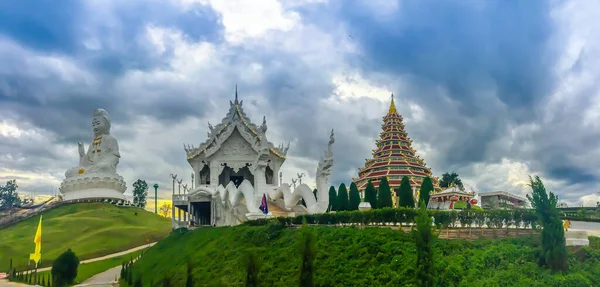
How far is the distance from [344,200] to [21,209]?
177ft

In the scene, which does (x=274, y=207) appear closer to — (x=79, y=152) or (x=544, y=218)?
(x=544, y=218)

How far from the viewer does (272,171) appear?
43.1m

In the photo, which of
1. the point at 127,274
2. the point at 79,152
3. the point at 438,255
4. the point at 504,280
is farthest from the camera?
the point at 79,152

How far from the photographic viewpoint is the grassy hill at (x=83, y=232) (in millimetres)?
38875

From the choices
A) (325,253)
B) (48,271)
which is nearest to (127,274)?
(48,271)

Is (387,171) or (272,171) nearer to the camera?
(272,171)

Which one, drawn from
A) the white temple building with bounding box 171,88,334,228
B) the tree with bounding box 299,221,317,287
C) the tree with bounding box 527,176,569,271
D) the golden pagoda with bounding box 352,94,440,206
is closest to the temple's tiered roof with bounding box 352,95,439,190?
the golden pagoda with bounding box 352,94,440,206

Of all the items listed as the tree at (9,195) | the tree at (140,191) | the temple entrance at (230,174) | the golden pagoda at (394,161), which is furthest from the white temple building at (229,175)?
the tree at (9,195)

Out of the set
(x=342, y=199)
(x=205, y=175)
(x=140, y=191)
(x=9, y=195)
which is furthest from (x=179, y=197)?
(x=9, y=195)

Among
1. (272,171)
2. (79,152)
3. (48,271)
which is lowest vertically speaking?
(48,271)

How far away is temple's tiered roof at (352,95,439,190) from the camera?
52.3 meters

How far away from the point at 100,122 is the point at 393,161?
3609cm

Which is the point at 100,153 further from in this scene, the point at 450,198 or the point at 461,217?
the point at 461,217

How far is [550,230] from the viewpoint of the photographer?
14.0 m
